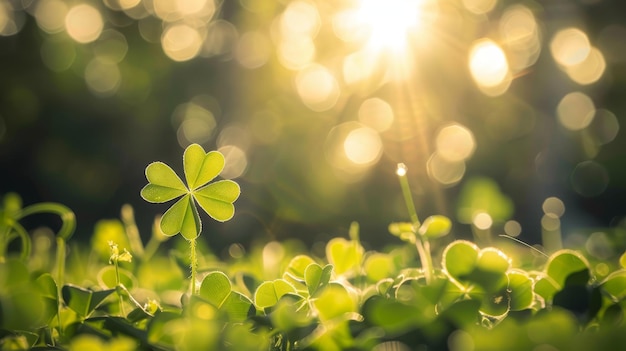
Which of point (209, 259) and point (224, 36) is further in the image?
point (224, 36)

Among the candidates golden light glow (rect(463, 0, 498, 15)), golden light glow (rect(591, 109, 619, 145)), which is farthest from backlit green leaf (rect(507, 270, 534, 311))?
golden light glow (rect(463, 0, 498, 15))

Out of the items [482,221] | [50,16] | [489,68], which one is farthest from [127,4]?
[482,221]

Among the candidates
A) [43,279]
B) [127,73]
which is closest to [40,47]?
[127,73]

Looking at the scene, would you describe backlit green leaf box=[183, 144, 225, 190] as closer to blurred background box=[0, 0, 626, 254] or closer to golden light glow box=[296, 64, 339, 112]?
blurred background box=[0, 0, 626, 254]

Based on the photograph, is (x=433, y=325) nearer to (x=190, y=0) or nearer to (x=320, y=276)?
(x=320, y=276)

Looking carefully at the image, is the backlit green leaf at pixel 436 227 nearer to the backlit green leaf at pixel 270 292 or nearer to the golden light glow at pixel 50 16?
the backlit green leaf at pixel 270 292

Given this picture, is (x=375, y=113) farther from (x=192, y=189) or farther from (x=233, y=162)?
(x=192, y=189)
